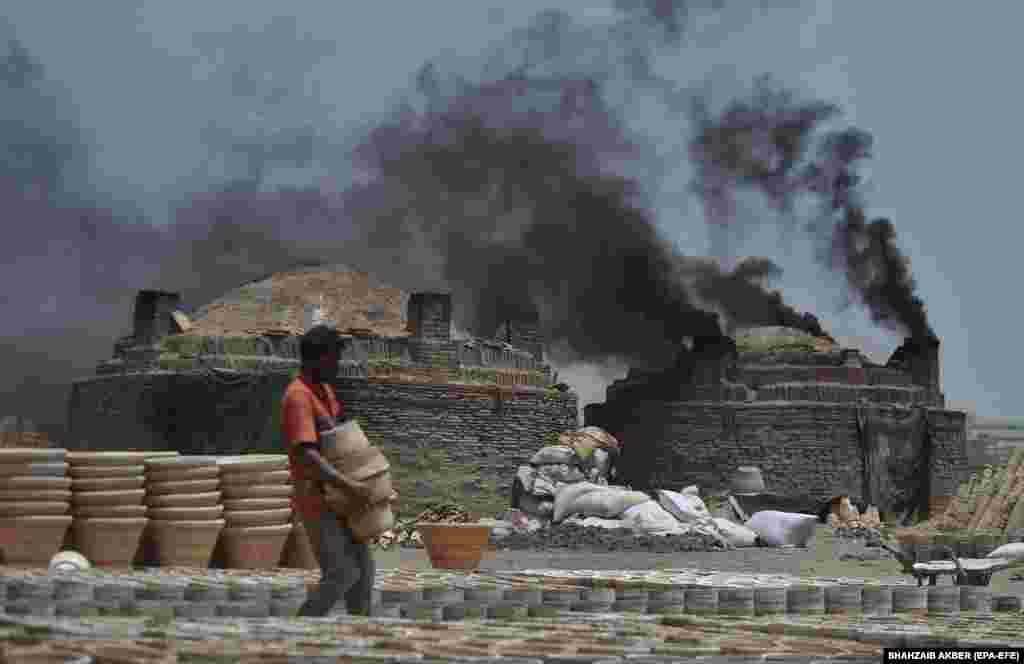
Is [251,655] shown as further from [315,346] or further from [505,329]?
[505,329]

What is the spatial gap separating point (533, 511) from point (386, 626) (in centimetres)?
1725

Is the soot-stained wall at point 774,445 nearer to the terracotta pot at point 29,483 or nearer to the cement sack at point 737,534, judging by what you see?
the cement sack at point 737,534

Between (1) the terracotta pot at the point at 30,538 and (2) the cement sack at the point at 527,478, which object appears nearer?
(1) the terracotta pot at the point at 30,538

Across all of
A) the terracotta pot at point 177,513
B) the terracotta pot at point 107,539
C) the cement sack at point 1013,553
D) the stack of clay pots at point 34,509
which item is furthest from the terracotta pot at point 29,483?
the cement sack at point 1013,553

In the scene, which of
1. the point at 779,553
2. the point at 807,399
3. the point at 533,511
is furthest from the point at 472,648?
the point at 807,399

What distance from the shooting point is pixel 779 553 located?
22.7 meters

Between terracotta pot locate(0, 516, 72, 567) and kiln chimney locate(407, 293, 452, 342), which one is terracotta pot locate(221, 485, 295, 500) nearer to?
terracotta pot locate(0, 516, 72, 567)

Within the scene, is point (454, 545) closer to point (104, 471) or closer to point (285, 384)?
point (104, 471)

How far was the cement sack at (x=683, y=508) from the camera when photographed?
2474 centimetres

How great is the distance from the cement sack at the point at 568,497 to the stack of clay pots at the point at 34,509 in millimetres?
13370

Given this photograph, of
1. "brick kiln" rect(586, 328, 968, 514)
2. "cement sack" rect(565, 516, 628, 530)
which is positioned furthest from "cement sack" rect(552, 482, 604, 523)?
"brick kiln" rect(586, 328, 968, 514)

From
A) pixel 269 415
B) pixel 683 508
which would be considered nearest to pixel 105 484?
pixel 683 508

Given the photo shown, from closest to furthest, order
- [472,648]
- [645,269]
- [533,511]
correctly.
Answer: [472,648]
[533,511]
[645,269]

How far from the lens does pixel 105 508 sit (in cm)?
1290
